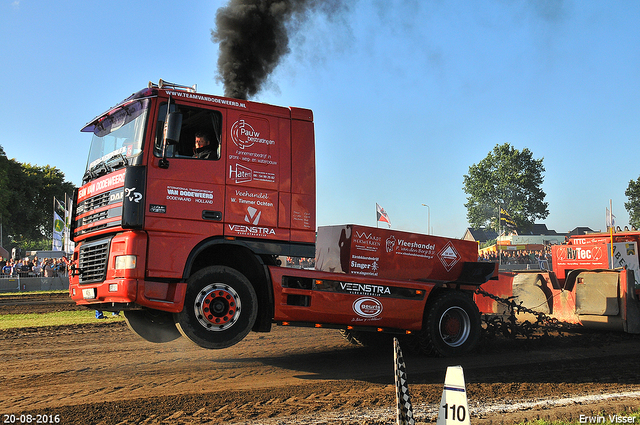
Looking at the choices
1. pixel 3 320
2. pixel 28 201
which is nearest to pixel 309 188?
pixel 3 320

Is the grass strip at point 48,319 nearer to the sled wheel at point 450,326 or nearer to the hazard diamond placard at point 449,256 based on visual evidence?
the sled wheel at point 450,326

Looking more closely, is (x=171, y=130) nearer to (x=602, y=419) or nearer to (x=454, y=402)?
(x=454, y=402)

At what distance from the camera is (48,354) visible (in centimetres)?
802

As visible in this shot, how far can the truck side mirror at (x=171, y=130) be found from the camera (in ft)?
19.8

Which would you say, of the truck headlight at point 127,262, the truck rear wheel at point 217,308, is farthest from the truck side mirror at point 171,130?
the truck rear wheel at point 217,308

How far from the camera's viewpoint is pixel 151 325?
7.45 meters

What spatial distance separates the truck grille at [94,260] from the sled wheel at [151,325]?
0.90m

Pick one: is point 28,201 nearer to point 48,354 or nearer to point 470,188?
point 48,354

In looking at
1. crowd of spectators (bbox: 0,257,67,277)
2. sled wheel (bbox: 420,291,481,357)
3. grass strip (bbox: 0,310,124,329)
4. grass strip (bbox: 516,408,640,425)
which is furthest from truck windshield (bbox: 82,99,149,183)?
crowd of spectators (bbox: 0,257,67,277)

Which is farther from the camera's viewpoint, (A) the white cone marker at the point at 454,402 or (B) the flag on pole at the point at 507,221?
(B) the flag on pole at the point at 507,221

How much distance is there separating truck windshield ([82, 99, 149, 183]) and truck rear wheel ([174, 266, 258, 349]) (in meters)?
1.74

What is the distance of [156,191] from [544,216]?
84.9 meters

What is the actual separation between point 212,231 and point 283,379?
2173 millimetres

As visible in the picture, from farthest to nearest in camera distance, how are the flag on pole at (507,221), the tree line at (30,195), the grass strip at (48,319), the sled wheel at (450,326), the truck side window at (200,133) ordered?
the flag on pole at (507,221), the tree line at (30,195), the grass strip at (48,319), the sled wheel at (450,326), the truck side window at (200,133)
